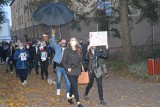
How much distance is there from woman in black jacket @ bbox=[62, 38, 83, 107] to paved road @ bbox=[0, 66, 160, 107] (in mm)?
837

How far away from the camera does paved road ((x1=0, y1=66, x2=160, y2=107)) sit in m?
10.0

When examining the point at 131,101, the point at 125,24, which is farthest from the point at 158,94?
the point at 125,24

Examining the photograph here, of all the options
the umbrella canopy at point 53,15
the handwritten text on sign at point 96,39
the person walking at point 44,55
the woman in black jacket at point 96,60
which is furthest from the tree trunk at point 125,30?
the woman in black jacket at point 96,60

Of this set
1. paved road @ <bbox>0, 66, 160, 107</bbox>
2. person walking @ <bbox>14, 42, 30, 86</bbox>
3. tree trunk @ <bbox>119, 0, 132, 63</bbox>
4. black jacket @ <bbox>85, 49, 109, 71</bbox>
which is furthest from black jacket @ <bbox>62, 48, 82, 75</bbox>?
tree trunk @ <bbox>119, 0, 132, 63</bbox>

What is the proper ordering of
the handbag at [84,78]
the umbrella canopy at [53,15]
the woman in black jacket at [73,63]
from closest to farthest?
the woman in black jacket at [73,63] < the handbag at [84,78] < the umbrella canopy at [53,15]

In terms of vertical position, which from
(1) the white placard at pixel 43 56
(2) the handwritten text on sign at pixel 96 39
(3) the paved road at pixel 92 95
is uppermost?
(2) the handwritten text on sign at pixel 96 39

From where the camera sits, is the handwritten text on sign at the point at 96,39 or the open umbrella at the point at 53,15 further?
the open umbrella at the point at 53,15

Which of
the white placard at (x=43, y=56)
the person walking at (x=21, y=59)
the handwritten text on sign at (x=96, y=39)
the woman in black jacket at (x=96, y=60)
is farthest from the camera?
the white placard at (x=43, y=56)

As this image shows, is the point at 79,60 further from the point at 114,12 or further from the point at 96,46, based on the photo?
the point at 114,12

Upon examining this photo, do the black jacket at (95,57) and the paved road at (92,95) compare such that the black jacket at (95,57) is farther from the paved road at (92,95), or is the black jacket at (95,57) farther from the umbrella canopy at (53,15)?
the umbrella canopy at (53,15)

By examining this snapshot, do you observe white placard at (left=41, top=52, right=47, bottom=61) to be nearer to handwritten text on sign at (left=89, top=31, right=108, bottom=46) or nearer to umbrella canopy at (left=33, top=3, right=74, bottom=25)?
umbrella canopy at (left=33, top=3, right=74, bottom=25)

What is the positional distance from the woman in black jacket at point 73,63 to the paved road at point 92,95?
33.0 inches

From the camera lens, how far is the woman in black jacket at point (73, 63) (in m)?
9.30

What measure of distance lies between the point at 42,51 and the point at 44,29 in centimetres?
2542
